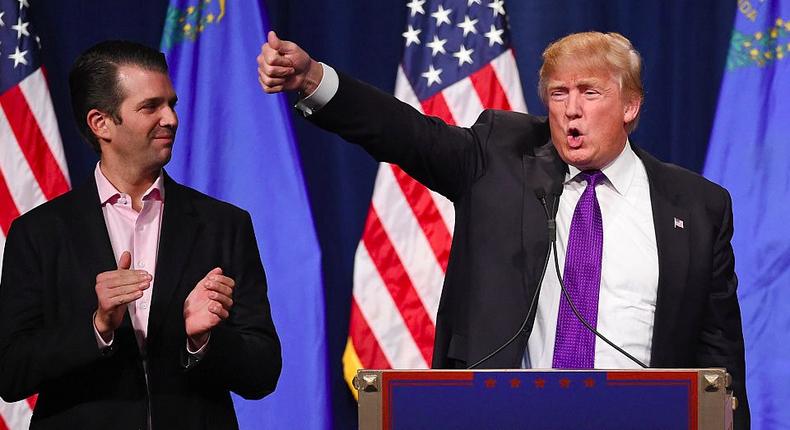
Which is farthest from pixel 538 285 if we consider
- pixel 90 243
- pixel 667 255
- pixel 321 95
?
pixel 90 243

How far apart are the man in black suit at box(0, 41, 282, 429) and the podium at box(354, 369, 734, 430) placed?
0.55 meters

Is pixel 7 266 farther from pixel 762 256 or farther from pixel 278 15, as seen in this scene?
pixel 762 256

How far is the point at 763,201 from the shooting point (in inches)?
137

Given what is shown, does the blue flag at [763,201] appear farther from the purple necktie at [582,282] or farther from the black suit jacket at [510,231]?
the purple necktie at [582,282]

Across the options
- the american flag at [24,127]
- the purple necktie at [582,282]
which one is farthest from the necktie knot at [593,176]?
the american flag at [24,127]

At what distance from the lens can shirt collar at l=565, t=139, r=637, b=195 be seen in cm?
223

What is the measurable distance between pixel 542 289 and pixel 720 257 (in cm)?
42

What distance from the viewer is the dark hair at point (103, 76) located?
7.31 feet

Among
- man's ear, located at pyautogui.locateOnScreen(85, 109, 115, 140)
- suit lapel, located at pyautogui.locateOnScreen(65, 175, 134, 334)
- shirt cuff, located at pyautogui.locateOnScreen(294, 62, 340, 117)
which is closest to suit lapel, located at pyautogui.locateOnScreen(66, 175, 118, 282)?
suit lapel, located at pyautogui.locateOnScreen(65, 175, 134, 334)

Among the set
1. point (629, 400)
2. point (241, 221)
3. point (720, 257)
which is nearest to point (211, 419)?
point (241, 221)

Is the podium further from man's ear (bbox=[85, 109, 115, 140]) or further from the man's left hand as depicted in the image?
man's ear (bbox=[85, 109, 115, 140])

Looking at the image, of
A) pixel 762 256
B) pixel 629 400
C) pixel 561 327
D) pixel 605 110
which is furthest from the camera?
pixel 762 256

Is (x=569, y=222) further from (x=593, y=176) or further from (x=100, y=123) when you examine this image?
(x=100, y=123)

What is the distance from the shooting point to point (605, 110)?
2189 mm
